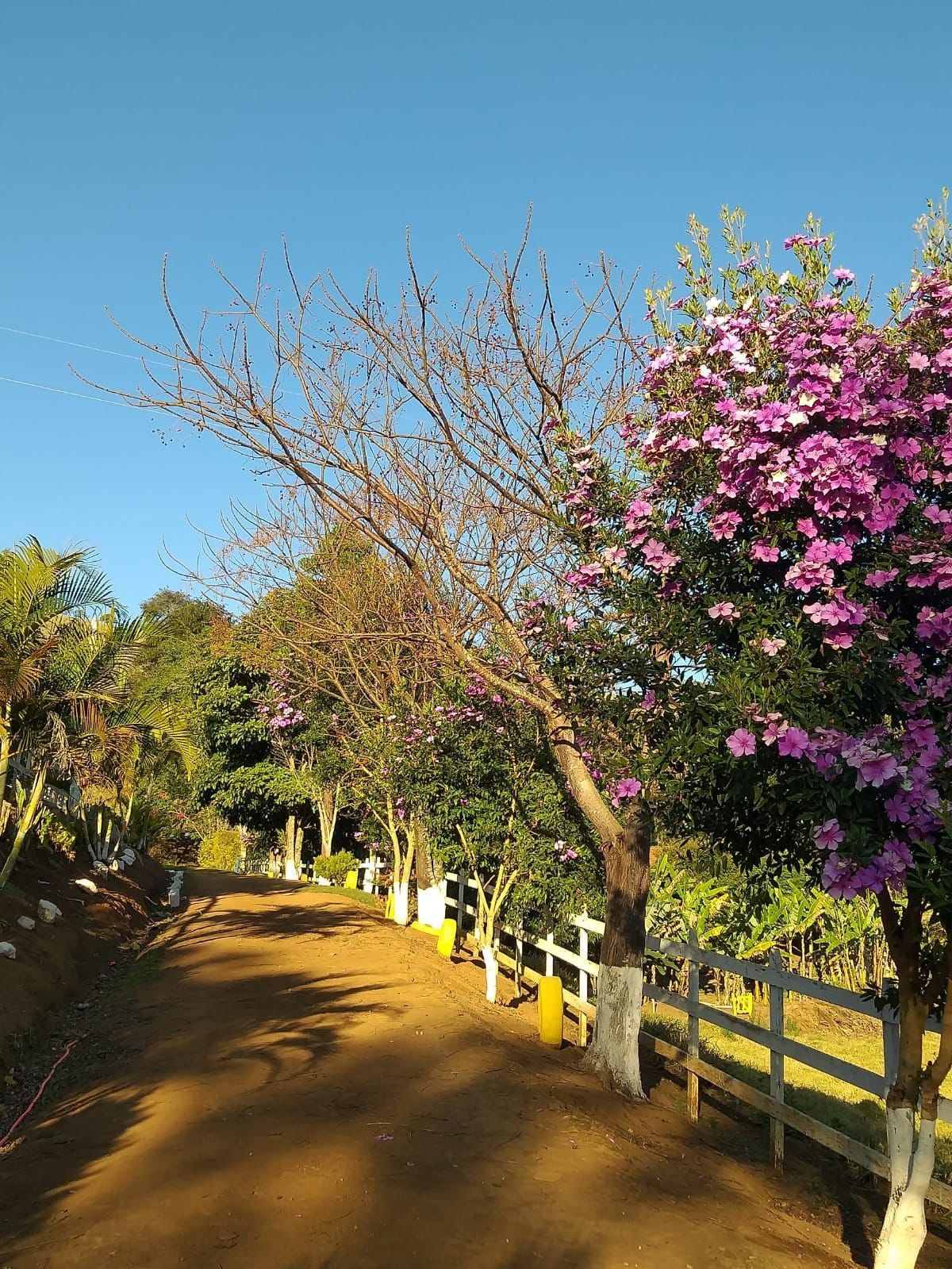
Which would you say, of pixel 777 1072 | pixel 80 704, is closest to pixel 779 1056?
pixel 777 1072

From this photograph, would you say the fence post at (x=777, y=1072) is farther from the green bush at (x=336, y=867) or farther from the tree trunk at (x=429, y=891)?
the green bush at (x=336, y=867)

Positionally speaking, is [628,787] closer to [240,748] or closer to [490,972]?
[490,972]

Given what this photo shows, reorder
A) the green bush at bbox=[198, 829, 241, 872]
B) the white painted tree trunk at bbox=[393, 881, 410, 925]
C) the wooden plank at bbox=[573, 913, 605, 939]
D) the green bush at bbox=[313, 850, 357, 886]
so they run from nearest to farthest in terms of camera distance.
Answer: the wooden plank at bbox=[573, 913, 605, 939]
the white painted tree trunk at bbox=[393, 881, 410, 925]
the green bush at bbox=[313, 850, 357, 886]
the green bush at bbox=[198, 829, 241, 872]

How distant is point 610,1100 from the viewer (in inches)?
285

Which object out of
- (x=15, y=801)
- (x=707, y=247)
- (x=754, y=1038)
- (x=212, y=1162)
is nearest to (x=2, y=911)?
(x=15, y=801)

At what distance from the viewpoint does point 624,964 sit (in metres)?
7.74

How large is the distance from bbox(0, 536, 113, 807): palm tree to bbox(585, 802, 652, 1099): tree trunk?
305 inches

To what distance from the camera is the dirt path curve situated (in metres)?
4.54

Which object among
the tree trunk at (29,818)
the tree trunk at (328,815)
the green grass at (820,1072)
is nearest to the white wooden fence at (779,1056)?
the green grass at (820,1072)

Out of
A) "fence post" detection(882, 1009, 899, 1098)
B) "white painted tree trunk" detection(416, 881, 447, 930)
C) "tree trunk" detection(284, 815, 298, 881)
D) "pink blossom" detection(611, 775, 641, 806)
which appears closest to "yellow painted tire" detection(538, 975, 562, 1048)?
"fence post" detection(882, 1009, 899, 1098)

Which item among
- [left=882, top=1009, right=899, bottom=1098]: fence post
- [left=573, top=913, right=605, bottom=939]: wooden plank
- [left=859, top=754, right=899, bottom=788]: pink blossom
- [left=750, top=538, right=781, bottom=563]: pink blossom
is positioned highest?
[left=750, top=538, right=781, bottom=563]: pink blossom

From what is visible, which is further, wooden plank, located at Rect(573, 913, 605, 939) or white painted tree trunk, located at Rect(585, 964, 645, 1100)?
wooden plank, located at Rect(573, 913, 605, 939)

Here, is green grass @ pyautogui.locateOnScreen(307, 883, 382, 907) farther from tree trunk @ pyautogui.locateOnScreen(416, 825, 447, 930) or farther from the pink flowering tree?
the pink flowering tree

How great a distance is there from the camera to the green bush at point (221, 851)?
1585 inches
